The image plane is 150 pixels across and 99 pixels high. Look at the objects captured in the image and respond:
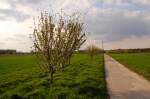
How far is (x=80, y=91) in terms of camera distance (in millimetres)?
13977

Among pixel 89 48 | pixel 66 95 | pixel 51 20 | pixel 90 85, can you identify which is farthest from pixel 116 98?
pixel 89 48

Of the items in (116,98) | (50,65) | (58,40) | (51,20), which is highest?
(51,20)

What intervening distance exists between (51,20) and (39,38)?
1.08 metres

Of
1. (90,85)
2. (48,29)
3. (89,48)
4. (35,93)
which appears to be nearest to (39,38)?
(48,29)

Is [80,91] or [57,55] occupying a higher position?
[57,55]

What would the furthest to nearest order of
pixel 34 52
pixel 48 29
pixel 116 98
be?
pixel 34 52 < pixel 48 29 < pixel 116 98

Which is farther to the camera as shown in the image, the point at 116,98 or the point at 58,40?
the point at 58,40

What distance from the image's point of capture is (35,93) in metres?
13.5

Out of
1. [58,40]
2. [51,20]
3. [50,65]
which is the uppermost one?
[51,20]

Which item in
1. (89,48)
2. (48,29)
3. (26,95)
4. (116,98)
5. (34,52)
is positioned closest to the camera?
(116,98)

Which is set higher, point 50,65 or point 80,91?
point 50,65

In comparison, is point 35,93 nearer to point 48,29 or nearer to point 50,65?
point 50,65

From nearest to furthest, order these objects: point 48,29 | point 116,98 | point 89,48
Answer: point 116,98 < point 48,29 < point 89,48

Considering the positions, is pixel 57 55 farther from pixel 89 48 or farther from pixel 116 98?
pixel 89 48
